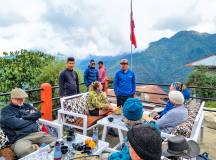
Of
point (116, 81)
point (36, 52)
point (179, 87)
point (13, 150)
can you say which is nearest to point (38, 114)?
point (13, 150)

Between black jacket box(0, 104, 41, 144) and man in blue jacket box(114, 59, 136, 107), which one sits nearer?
black jacket box(0, 104, 41, 144)

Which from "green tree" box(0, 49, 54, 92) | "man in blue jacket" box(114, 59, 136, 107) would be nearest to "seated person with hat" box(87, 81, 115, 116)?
"man in blue jacket" box(114, 59, 136, 107)

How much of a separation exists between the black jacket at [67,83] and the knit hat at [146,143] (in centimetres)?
419

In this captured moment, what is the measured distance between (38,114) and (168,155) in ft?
7.73

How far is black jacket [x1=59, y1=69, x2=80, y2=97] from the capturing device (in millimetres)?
5610

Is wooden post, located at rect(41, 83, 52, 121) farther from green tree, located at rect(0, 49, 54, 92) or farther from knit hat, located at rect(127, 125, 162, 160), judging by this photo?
green tree, located at rect(0, 49, 54, 92)

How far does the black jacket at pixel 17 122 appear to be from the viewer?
362 centimetres

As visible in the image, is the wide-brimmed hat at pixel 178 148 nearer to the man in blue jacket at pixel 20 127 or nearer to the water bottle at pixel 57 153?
the water bottle at pixel 57 153

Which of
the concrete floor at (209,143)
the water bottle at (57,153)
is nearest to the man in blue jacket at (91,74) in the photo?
the concrete floor at (209,143)

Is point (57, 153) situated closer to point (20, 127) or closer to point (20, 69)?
point (20, 127)

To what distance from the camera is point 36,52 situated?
67.8 ft

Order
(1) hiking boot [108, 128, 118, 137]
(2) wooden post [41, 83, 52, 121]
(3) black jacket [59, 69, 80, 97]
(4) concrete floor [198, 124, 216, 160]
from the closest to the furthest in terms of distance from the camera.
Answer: (4) concrete floor [198, 124, 216, 160], (1) hiking boot [108, 128, 118, 137], (3) black jacket [59, 69, 80, 97], (2) wooden post [41, 83, 52, 121]

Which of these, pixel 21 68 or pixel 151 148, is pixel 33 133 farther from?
pixel 21 68

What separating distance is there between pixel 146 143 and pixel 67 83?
14.2ft
